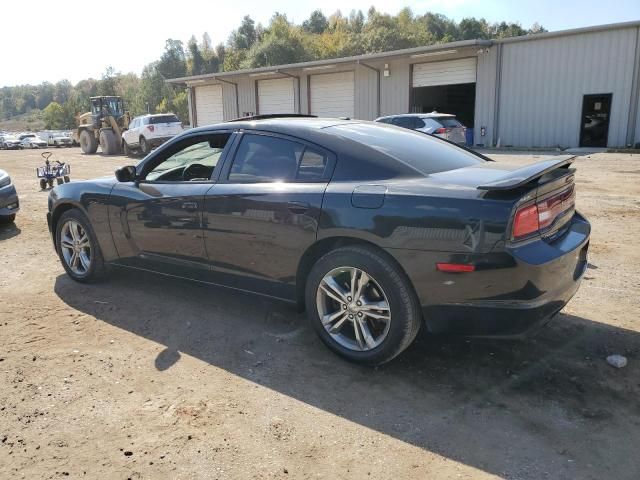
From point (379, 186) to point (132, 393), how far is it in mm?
1990

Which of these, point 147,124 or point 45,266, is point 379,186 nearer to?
point 45,266

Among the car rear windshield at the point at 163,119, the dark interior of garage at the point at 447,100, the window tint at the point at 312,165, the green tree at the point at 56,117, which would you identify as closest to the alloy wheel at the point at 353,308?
the window tint at the point at 312,165

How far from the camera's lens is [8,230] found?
809cm

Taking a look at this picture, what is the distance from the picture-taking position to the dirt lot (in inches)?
101

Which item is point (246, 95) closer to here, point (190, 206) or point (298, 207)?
point (190, 206)

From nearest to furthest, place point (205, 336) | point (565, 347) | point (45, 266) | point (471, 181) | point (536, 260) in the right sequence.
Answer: point (536, 260) < point (471, 181) < point (565, 347) < point (205, 336) < point (45, 266)

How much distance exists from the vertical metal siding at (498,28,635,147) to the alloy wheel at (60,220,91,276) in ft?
68.3

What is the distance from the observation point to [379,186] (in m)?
3.28

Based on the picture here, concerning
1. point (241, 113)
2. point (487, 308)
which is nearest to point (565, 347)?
point (487, 308)

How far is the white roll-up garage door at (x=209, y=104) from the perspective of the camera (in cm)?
3531

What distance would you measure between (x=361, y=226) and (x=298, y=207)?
19.8 inches

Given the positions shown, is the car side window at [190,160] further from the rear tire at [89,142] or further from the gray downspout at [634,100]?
the rear tire at [89,142]

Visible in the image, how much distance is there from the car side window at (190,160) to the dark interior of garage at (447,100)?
76.8ft

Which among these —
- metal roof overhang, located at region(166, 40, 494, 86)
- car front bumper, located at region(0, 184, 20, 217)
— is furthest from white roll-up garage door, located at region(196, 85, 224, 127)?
car front bumper, located at region(0, 184, 20, 217)
